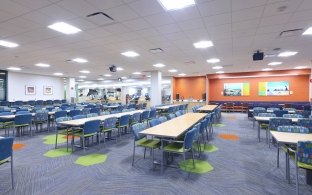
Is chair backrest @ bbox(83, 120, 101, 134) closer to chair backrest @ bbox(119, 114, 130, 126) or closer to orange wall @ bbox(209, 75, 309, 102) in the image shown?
chair backrest @ bbox(119, 114, 130, 126)

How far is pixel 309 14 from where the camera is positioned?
3.82 m

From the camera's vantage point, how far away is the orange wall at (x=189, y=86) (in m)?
16.3

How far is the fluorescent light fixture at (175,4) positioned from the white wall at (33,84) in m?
13.2

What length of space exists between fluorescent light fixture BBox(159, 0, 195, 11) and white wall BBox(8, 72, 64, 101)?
13221mm

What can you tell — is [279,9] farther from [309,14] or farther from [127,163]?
[127,163]

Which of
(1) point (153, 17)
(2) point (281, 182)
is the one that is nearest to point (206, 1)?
(1) point (153, 17)

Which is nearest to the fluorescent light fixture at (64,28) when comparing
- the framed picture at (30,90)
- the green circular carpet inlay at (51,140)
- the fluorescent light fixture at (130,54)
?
the fluorescent light fixture at (130,54)

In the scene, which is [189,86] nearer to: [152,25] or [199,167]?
[152,25]

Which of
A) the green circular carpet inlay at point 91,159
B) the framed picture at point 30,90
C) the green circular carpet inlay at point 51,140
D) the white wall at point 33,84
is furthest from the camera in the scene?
the framed picture at point 30,90

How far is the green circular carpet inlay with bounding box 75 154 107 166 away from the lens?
3801 mm

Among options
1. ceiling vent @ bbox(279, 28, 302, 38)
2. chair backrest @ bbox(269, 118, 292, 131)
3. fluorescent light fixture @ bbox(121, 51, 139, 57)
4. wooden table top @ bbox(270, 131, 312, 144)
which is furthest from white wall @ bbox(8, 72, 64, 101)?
ceiling vent @ bbox(279, 28, 302, 38)

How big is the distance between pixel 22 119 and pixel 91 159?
348 centimetres

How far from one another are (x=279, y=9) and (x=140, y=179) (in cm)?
409

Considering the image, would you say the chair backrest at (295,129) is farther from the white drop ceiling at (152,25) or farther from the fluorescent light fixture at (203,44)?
the fluorescent light fixture at (203,44)
